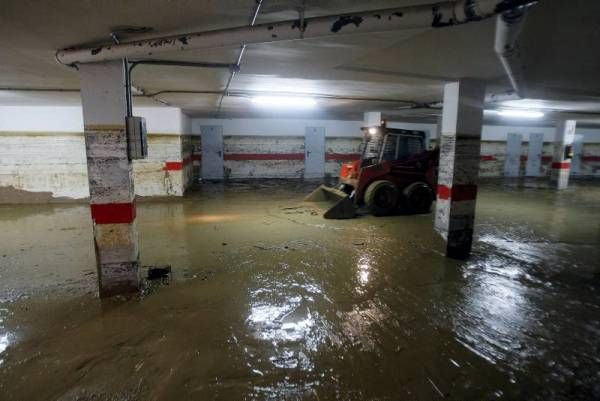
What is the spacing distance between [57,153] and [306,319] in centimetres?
903

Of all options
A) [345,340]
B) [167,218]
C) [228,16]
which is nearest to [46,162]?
[167,218]

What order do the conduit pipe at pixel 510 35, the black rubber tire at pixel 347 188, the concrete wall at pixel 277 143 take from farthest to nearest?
the concrete wall at pixel 277 143, the black rubber tire at pixel 347 188, the conduit pipe at pixel 510 35

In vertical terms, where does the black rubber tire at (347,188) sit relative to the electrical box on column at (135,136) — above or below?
below

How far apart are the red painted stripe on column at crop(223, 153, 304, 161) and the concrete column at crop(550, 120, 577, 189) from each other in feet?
30.7

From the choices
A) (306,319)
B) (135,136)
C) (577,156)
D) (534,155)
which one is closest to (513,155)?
(534,155)

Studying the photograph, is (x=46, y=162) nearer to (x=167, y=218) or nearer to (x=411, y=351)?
(x=167, y=218)

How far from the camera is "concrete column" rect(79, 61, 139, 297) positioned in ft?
12.0

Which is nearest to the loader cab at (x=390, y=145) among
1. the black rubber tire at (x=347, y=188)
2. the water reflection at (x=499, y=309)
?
the black rubber tire at (x=347, y=188)

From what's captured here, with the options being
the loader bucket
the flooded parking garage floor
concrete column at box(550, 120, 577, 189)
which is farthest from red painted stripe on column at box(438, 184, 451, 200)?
concrete column at box(550, 120, 577, 189)

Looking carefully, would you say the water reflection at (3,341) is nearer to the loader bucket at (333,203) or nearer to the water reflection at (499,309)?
the water reflection at (499,309)

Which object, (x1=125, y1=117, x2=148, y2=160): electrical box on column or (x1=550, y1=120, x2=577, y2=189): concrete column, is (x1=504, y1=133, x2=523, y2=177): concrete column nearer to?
(x1=550, y1=120, x2=577, y2=189): concrete column

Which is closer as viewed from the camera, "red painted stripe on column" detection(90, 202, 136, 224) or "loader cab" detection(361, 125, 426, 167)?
"red painted stripe on column" detection(90, 202, 136, 224)

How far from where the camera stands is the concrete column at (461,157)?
506cm

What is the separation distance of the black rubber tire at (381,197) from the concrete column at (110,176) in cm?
520
